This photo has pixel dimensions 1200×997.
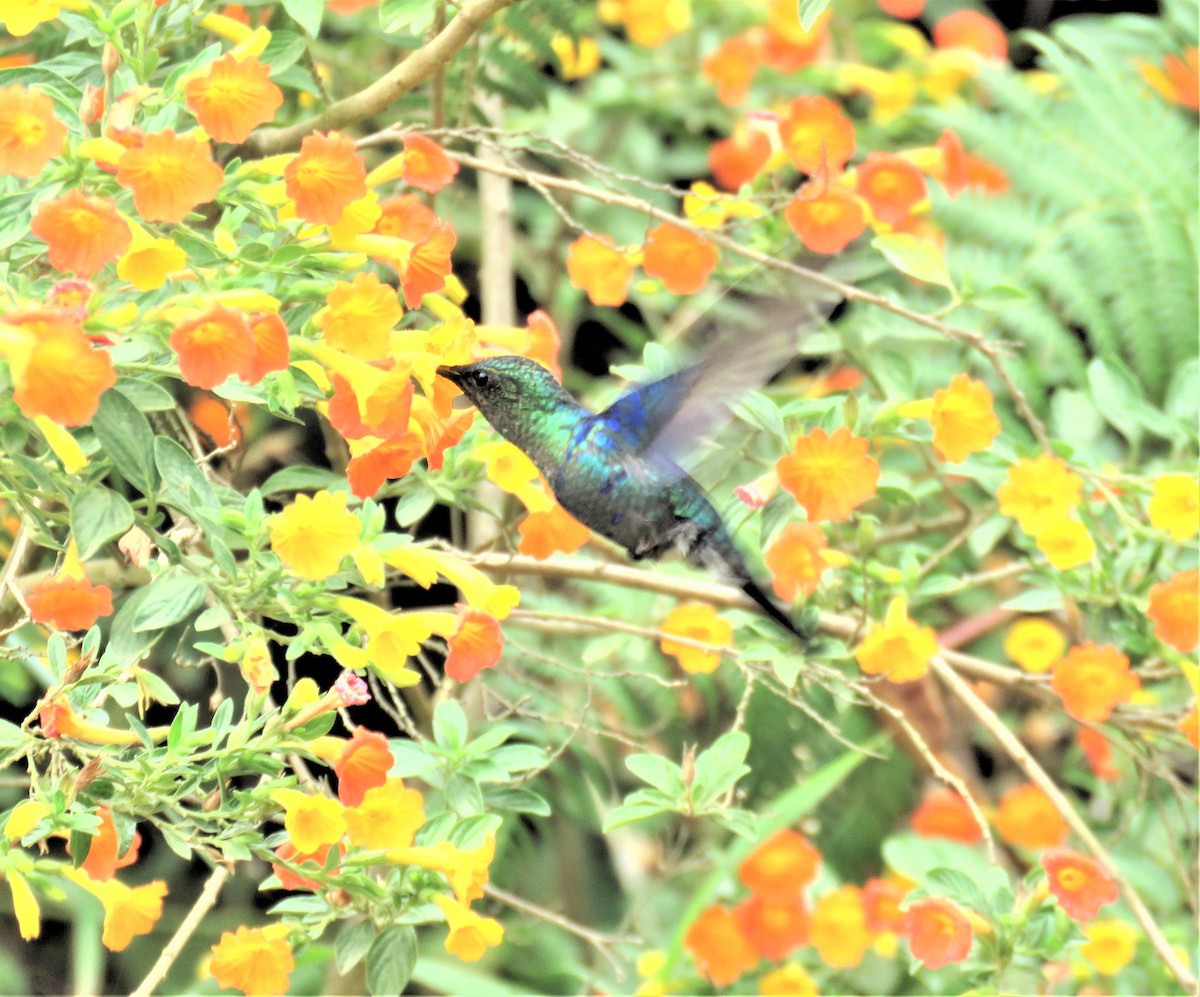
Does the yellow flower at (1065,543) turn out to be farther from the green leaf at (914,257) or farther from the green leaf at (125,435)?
the green leaf at (125,435)

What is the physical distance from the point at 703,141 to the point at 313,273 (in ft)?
8.19

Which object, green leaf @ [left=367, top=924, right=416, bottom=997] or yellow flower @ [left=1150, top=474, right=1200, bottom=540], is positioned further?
yellow flower @ [left=1150, top=474, right=1200, bottom=540]

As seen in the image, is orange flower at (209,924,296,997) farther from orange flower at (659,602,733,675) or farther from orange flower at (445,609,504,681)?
orange flower at (659,602,733,675)

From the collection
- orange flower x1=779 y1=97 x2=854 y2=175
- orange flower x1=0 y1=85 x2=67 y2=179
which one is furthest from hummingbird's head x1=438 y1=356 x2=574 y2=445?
orange flower x1=779 y1=97 x2=854 y2=175

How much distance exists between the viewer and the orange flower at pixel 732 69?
3.06 m

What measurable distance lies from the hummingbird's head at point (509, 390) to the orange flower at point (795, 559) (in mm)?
339

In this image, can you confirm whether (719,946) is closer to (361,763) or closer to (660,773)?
(660,773)

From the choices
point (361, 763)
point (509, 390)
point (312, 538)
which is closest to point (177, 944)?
point (361, 763)

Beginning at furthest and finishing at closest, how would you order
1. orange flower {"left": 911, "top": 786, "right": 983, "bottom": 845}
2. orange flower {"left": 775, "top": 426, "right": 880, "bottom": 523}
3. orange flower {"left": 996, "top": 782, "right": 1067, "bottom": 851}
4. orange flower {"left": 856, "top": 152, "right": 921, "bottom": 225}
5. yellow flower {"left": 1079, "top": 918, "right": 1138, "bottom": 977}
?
orange flower {"left": 911, "top": 786, "right": 983, "bottom": 845} < orange flower {"left": 996, "top": 782, "right": 1067, "bottom": 851} < yellow flower {"left": 1079, "top": 918, "right": 1138, "bottom": 977} < orange flower {"left": 856, "top": 152, "right": 921, "bottom": 225} < orange flower {"left": 775, "top": 426, "right": 880, "bottom": 523}

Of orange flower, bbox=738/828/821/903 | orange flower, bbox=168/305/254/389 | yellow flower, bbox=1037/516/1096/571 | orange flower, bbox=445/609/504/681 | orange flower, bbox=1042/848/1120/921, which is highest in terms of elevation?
orange flower, bbox=168/305/254/389

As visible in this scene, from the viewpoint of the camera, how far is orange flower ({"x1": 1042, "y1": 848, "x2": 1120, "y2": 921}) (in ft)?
5.39

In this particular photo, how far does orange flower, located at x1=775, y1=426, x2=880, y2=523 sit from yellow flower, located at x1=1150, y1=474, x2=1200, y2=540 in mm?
461

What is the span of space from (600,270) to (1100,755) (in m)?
1.51

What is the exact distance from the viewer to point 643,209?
5.72 ft
